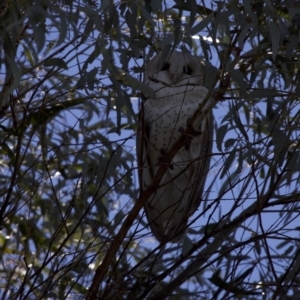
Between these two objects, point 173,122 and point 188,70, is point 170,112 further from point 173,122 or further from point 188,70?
point 188,70

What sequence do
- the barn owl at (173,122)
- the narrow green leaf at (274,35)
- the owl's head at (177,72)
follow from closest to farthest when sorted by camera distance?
1. the narrow green leaf at (274,35)
2. the barn owl at (173,122)
3. the owl's head at (177,72)

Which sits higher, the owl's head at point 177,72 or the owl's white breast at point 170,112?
the owl's head at point 177,72

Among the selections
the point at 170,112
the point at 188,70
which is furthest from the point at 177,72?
the point at 170,112

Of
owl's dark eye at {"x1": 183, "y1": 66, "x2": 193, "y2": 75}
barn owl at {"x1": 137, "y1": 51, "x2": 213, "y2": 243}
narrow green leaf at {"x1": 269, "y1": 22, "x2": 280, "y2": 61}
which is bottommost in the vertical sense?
narrow green leaf at {"x1": 269, "y1": 22, "x2": 280, "y2": 61}

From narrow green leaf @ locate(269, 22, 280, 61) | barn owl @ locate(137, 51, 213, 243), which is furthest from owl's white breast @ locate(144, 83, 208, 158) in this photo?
narrow green leaf @ locate(269, 22, 280, 61)

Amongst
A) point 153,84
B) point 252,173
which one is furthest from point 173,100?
point 252,173

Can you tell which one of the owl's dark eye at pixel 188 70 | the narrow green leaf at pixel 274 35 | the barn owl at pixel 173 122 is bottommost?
the narrow green leaf at pixel 274 35

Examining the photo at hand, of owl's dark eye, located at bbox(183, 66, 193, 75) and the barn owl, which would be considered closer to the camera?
the barn owl

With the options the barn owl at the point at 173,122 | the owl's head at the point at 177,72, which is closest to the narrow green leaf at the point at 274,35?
the barn owl at the point at 173,122

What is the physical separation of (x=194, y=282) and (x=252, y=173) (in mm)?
1240

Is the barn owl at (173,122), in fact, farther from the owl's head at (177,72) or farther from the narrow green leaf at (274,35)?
the narrow green leaf at (274,35)

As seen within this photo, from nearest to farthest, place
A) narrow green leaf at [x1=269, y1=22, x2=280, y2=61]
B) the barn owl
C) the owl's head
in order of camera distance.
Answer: narrow green leaf at [x1=269, y1=22, x2=280, y2=61]
the barn owl
the owl's head

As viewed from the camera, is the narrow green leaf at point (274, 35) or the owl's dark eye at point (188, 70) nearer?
the narrow green leaf at point (274, 35)

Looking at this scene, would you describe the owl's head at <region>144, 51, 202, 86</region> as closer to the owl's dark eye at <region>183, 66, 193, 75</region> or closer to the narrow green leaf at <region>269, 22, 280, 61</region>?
the owl's dark eye at <region>183, 66, 193, 75</region>
